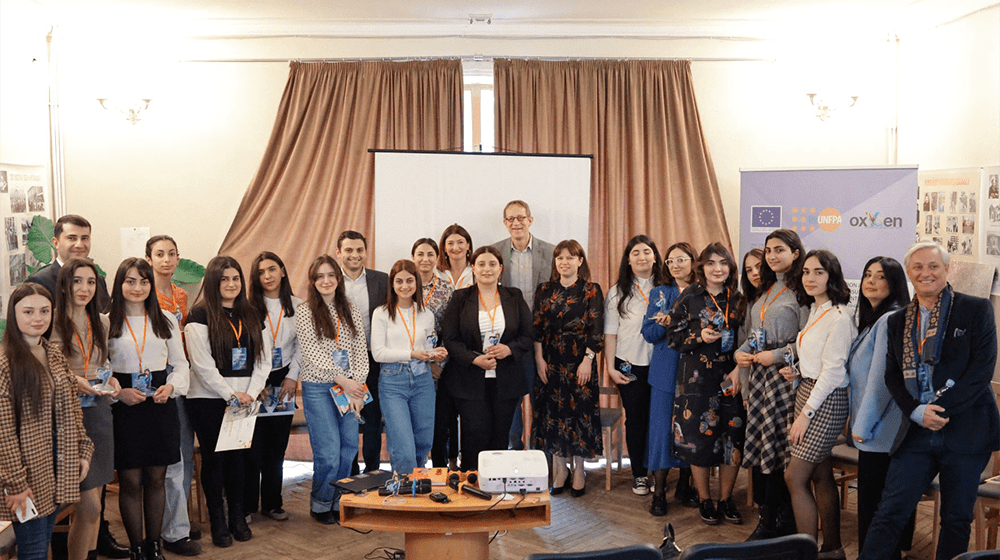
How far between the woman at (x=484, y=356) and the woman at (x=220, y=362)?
1.02 metres

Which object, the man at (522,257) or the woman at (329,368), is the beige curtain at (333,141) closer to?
the man at (522,257)

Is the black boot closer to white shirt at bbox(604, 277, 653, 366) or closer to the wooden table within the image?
white shirt at bbox(604, 277, 653, 366)

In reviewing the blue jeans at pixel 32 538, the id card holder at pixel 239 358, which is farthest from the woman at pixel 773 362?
the blue jeans at pixel 32 538

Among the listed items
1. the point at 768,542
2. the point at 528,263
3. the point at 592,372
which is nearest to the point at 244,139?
the point at 528,263

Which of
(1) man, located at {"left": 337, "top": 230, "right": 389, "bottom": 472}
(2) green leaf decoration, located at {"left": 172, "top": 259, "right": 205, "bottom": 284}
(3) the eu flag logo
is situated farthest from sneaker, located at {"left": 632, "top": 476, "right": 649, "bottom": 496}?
(2) green leaf decoration, located at {"left": 172, "top": 259, "right": 205, "bottom": 284}

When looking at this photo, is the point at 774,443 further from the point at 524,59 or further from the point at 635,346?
the point at 524,59

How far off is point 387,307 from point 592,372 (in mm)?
1250

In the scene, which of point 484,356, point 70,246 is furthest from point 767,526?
point 70,246

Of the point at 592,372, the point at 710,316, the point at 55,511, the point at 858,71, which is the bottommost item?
the point at 55,511

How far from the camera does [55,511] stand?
3.24 meters

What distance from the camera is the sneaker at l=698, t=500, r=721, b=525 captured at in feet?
14.6

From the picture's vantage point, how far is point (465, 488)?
360 cm

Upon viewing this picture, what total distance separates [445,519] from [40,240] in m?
3.63

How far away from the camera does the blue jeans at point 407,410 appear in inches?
174
